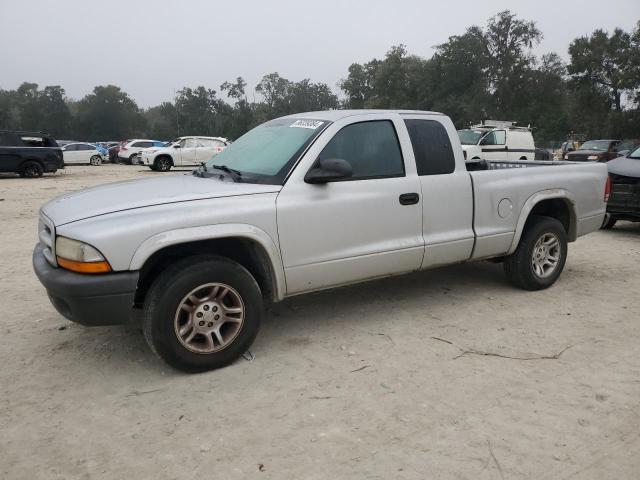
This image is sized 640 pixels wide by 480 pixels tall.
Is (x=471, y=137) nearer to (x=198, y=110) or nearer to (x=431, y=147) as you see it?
(x=431, y=147)

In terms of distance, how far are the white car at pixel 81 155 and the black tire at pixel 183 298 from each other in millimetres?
30400

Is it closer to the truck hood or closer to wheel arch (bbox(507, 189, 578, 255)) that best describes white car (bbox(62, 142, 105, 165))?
the truck hood

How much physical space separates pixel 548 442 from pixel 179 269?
2361 mm

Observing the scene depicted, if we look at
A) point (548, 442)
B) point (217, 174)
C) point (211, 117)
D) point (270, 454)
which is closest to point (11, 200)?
point (217, 174)

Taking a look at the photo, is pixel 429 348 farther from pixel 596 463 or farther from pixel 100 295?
pixel 100 295

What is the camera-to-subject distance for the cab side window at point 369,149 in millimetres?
4016

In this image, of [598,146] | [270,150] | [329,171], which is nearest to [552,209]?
[329,171]

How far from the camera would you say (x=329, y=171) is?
3.67 meters

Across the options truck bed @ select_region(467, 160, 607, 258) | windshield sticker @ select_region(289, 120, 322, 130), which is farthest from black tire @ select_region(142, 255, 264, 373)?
truck bed @ select_region(467, 160, 607, 258)

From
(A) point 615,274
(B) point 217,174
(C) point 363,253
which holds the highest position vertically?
(B) point 217,174

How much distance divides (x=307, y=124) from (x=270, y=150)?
0.37 metres

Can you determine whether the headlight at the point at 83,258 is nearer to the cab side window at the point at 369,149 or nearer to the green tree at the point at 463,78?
the cab side window at the point at 369,149

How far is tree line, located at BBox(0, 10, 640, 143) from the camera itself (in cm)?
4088

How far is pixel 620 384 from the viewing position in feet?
10.9
